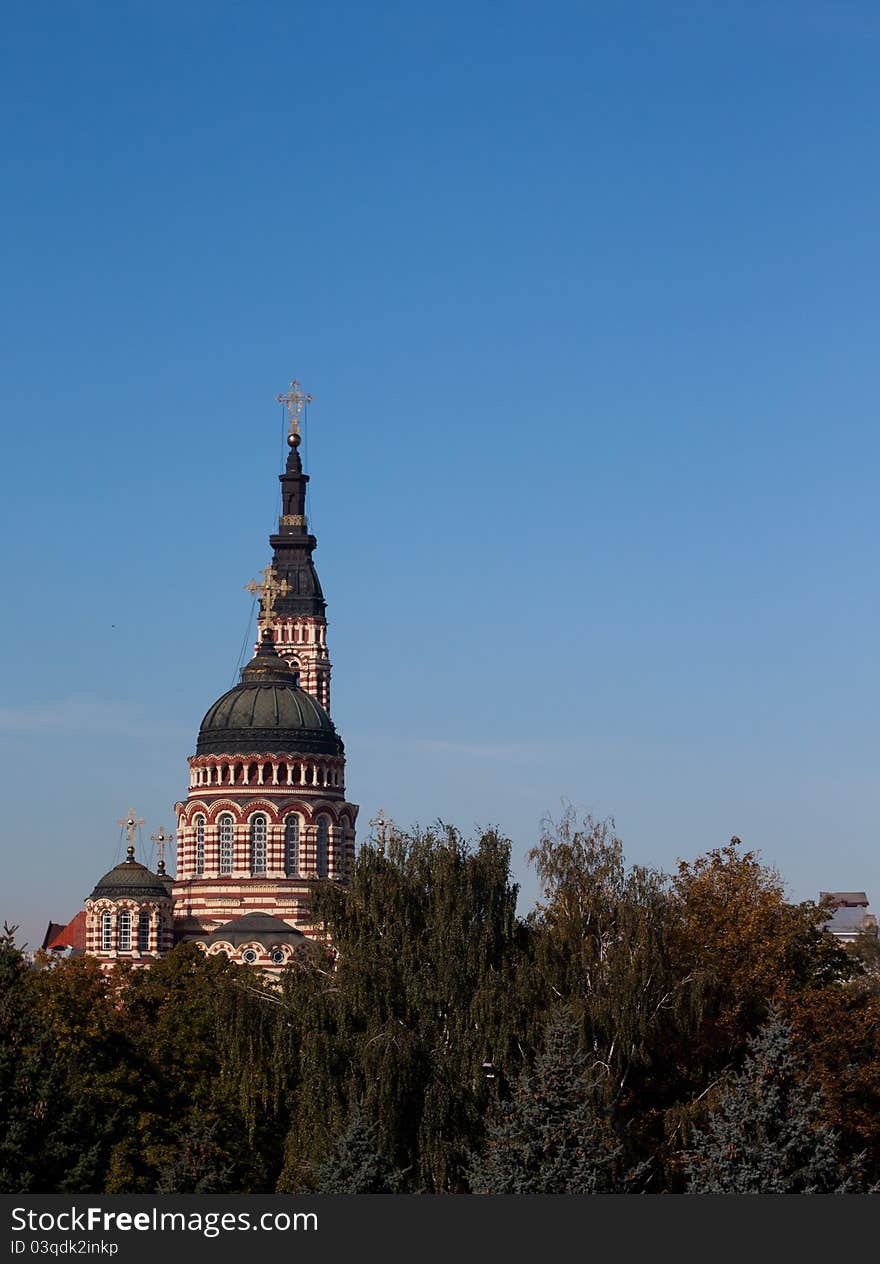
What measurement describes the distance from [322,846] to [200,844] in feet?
17.0

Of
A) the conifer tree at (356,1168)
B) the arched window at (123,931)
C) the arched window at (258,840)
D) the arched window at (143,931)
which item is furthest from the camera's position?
the arched window at (258,840)

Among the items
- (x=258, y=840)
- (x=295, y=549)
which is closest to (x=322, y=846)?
(x=258, y=840)

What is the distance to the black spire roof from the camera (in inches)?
5079

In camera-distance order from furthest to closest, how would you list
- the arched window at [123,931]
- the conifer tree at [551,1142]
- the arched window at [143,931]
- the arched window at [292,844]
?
the arched window at [292,844] → the arched window at [123,931] → the arched window at [143,931] → the conifer tree at [551,1142]

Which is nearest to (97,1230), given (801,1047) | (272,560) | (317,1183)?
(317,1183)

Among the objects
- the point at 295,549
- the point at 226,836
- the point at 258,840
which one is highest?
the point at 295,549

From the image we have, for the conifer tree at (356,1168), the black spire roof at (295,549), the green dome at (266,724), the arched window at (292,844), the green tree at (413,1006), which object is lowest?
the conifer tree at (356,1168)

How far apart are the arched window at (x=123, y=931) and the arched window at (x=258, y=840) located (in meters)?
6.49

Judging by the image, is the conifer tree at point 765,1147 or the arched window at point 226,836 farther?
the arched window at point 226,836

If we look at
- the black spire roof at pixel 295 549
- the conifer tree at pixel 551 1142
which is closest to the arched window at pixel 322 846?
the black spire roof at pixel 295 549

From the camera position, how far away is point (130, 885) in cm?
8969

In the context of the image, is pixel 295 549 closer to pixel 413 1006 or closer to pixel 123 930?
pixel 123 930

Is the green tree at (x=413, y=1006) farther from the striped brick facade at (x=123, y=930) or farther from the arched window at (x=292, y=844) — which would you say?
the arched window at (x=292, y=844)

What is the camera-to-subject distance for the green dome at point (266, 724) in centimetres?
9381
